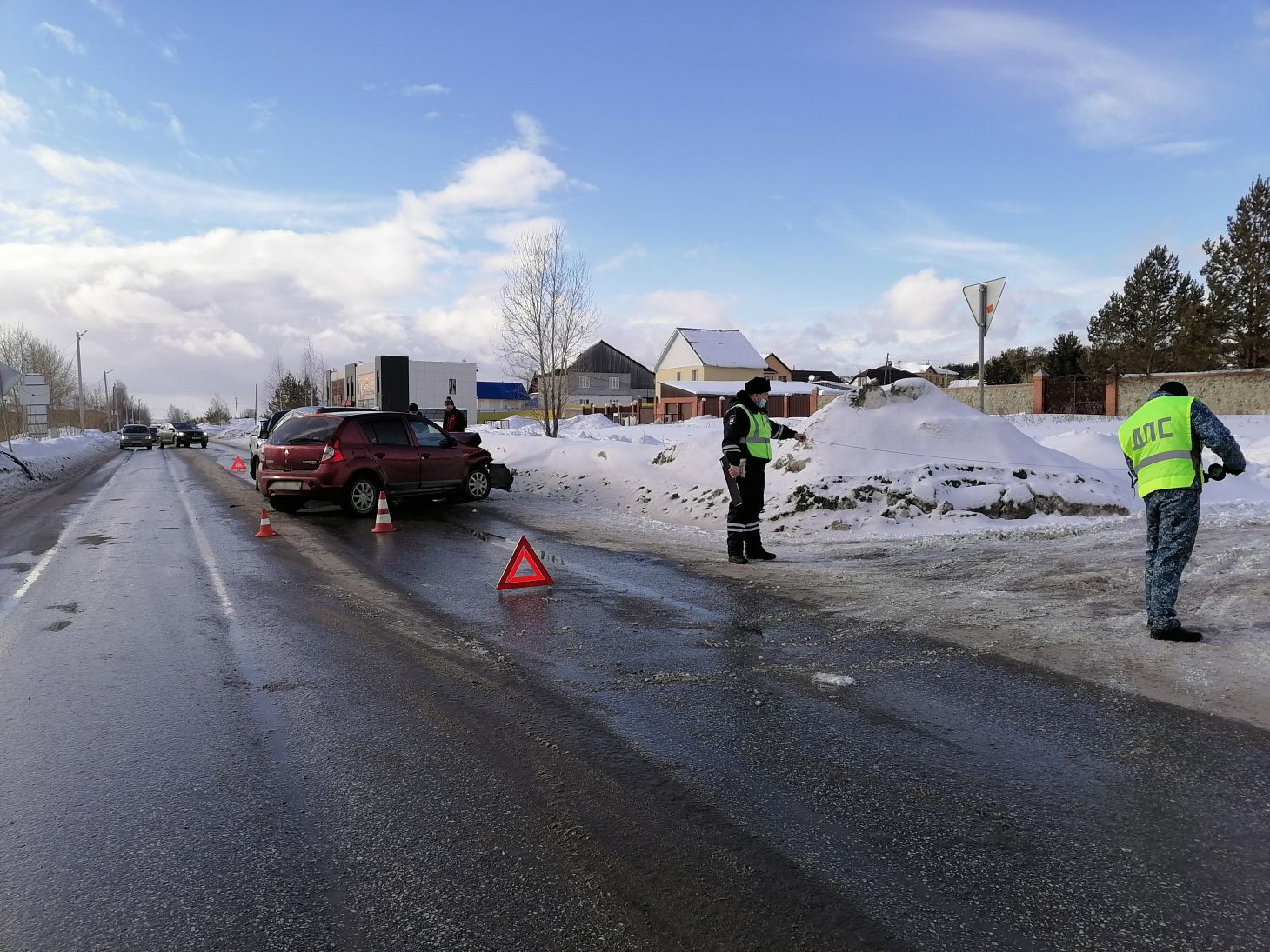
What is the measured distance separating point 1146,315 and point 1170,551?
178 ft

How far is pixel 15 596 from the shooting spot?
24.0ft

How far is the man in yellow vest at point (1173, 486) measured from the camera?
5406 mm

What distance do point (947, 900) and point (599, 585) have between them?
17.0 feet

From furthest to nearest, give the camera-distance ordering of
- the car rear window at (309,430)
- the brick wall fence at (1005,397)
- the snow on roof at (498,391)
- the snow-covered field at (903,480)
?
the snow on roof at (498,391)
the brick wall fence at (1005,397)
the car rear window at (309,430)
the snow-covered field at (903,480)

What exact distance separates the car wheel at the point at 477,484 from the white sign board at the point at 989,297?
8.78 m

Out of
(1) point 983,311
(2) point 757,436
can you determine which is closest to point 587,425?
(1) point 983,311

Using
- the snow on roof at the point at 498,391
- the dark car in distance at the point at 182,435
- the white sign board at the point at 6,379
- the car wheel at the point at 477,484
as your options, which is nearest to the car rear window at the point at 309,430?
the car wheel at the point at 477,484

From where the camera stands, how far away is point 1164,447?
554 cm

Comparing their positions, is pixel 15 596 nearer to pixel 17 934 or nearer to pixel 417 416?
pixel 17 934

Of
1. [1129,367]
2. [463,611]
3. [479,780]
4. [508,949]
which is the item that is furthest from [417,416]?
[1129,367]

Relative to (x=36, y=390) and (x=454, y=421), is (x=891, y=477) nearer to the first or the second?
(x=454, y=421)

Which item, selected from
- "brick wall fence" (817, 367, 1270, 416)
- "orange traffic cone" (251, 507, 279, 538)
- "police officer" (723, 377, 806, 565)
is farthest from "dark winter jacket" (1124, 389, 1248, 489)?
"brick wall fence" (817, 367, 1270, 416)

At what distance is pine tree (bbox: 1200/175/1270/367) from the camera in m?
41.4

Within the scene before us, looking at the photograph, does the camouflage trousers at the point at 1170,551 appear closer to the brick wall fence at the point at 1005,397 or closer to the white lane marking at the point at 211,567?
the white lane marking at the point at 211,567
